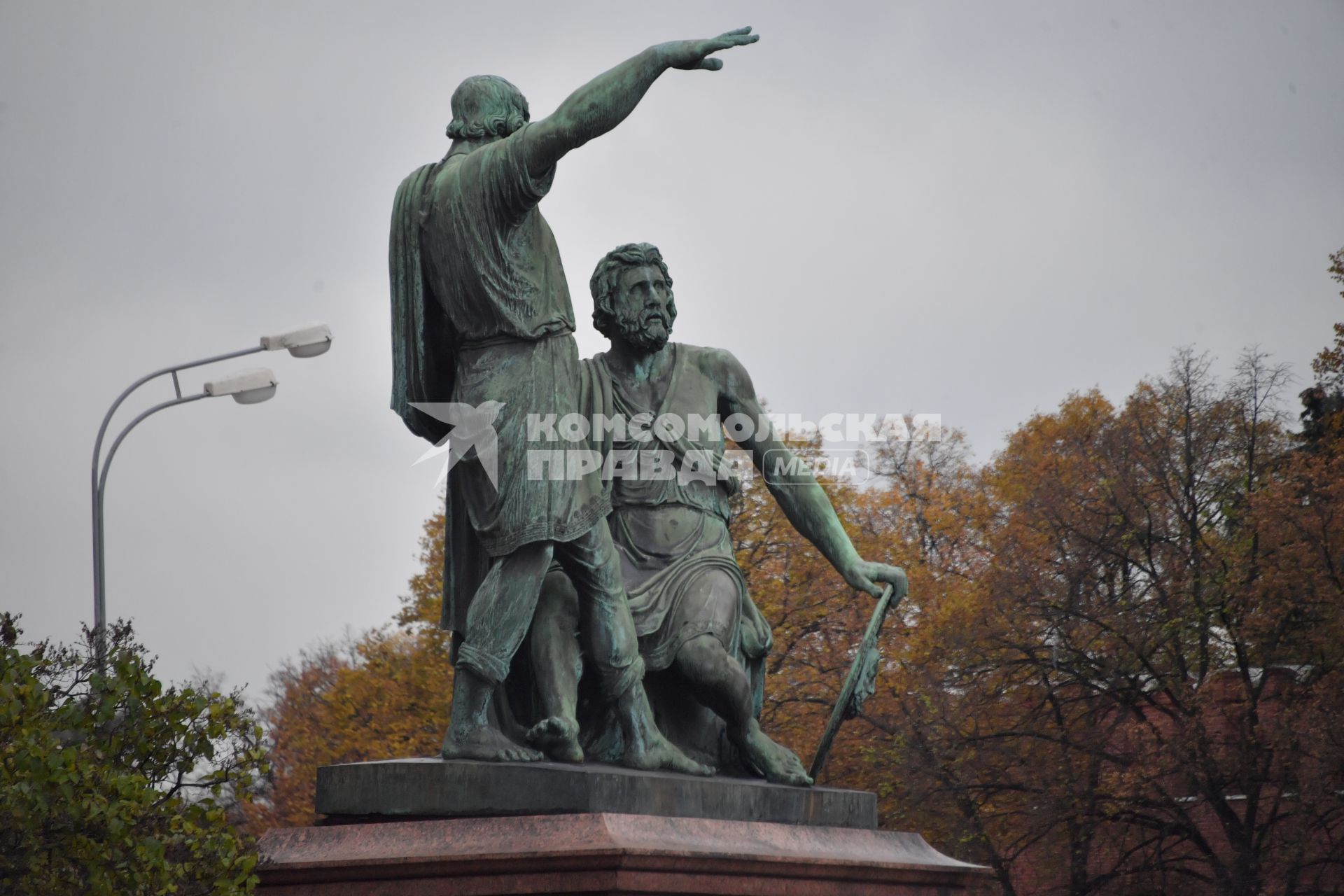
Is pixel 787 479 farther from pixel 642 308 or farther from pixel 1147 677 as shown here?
pixel 1147 677

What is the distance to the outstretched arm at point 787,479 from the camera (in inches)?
333

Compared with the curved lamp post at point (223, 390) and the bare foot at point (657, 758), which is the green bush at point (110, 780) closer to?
the bare foot at point (657, 758)

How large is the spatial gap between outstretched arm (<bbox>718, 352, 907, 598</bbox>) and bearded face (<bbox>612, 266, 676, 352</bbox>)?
407 mm

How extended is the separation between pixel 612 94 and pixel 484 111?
82 cm

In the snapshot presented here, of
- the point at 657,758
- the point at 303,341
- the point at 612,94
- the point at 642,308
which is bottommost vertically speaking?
the point at 657,758

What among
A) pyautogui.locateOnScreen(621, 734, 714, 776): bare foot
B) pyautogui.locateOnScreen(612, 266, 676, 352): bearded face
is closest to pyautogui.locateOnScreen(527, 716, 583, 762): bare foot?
pyautogui.locateOnScreen(621, 734, 714, 776): bare foot

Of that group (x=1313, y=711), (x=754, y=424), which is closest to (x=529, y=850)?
(x=754, y=424)

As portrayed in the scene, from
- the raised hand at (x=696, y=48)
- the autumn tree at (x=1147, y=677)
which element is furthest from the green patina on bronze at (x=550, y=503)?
the autumn tree at (x=1147, y=677)

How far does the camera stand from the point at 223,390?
15.2 metres

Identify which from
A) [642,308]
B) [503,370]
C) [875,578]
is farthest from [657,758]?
[642,308]

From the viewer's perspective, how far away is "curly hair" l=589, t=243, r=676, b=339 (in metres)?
8.19

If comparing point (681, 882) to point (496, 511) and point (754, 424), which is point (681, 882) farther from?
point (754, 424)

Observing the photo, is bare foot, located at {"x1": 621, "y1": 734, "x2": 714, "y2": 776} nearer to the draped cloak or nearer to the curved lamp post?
the draped cloak

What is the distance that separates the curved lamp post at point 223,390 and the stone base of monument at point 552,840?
814cm
